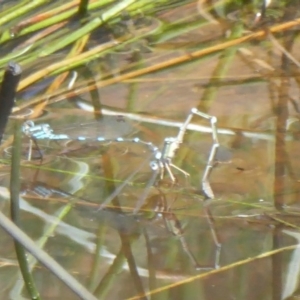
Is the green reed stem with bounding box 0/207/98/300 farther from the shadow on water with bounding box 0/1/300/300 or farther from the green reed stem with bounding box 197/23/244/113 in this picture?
the green reed stem with bounding box 197/23/244/113

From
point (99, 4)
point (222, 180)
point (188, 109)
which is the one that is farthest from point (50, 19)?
point (222, 180)

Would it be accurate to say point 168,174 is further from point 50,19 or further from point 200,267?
point 50,19

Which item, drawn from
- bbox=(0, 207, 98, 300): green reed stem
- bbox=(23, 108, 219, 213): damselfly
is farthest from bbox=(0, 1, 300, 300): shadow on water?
bbox=(0, 207, 98, 300): green reed stem

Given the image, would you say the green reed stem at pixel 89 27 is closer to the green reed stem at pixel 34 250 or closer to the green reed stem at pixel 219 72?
→ the green reed stem at pixel 219 72

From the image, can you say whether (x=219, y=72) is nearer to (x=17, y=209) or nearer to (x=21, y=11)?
(x=21, y=11)

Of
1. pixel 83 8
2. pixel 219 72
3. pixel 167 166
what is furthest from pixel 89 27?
pixel 167 166

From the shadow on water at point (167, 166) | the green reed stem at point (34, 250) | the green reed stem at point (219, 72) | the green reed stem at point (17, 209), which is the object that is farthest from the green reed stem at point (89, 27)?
the green reed stem at point (34, 250)

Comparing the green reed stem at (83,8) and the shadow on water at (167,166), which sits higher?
the green reed stem at (83,8)
